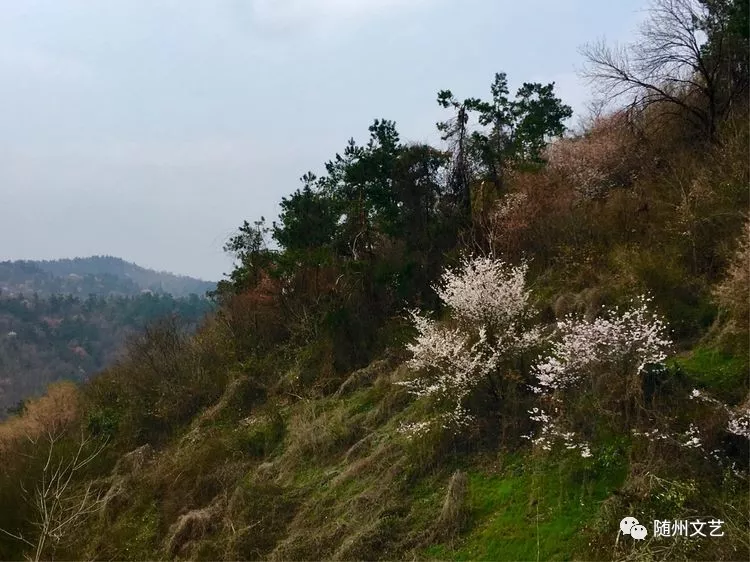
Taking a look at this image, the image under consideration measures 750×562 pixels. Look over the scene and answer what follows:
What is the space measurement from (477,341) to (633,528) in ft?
12.9

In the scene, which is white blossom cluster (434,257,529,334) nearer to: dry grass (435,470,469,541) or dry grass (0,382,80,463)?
dry grass (435,470,469,541)

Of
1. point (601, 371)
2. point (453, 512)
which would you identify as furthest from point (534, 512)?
point (601, 371)

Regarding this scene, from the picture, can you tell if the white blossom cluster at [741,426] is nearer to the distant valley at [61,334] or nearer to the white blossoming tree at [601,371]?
the white blossoming tree at [601,371]

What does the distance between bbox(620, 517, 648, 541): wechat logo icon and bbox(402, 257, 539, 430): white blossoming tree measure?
3066mm

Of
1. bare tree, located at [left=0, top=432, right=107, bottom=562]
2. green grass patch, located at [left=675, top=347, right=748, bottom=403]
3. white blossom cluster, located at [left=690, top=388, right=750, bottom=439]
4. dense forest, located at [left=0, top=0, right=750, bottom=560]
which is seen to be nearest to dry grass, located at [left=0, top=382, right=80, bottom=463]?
dense forest, located at [left=0, top=0, right=750, bottom=560]

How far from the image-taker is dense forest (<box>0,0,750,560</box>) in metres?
6.80

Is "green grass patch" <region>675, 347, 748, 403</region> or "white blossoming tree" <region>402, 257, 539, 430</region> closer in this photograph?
"green grass patch" <region>675, 347, 748, 403</region>

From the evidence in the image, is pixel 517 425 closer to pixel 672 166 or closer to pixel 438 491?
pixel 438 491

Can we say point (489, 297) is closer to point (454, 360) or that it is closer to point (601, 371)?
point (454, 360)

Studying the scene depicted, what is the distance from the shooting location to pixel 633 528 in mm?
5789

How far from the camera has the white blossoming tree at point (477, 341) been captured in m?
8.79

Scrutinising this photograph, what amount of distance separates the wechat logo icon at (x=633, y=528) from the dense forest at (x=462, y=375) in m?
0.03

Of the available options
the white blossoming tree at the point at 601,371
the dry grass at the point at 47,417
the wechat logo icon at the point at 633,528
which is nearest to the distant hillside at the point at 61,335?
the dry grass at the point at 47,417

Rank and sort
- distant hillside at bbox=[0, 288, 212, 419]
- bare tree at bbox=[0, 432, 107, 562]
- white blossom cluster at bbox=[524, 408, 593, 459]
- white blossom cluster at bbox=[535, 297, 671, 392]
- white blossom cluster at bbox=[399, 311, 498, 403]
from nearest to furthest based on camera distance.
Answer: white blossom cluster at bbox=[524, 408, 593, 459]
white blossom cluster at bbox=[535, 297, 671, 392]
white blossom cluster at bbox=[399, 311, 498, 403]
bare tree at bbox=[0, 432, 107, 562]
distant hillside at bbox=[0, 288, 212, 419]
